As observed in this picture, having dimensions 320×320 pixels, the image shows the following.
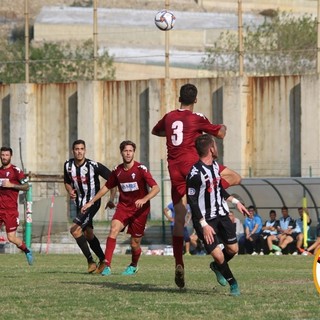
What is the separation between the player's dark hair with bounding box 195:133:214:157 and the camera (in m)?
13.8

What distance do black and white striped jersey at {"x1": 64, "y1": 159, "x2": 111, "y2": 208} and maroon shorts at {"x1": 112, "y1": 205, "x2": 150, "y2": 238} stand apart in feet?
3.15

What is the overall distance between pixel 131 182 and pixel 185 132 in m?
3.25

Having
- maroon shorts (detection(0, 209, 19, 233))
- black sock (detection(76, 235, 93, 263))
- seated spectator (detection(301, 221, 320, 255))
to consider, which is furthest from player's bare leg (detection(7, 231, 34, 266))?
seated spectator (detection(301, 221, 320, 255))

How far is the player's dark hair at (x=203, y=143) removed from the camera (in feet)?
45.4

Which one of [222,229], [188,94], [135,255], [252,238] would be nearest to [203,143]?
[222,229]

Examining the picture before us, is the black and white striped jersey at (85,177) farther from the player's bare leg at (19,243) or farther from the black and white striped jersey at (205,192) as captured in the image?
the black and white striped jersey at (205,192)

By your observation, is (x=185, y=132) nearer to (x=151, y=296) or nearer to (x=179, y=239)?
(x=179, y=239)

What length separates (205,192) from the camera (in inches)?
545

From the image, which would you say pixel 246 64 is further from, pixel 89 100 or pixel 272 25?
pixel 89 100

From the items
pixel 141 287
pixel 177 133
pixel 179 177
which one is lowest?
pixel 141 287

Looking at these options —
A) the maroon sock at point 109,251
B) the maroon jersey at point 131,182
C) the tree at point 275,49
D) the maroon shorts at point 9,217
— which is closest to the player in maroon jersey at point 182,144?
the maroon sock at point 109,251

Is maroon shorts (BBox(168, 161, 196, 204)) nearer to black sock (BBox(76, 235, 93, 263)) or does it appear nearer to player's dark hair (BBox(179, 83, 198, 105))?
player's dark hair (BBox(179, 83, 198, 105))

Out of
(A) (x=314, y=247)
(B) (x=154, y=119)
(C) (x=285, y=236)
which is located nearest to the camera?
(A) (x=314, y=247)

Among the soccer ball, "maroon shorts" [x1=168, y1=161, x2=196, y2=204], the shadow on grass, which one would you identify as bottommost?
the shadow on grass
